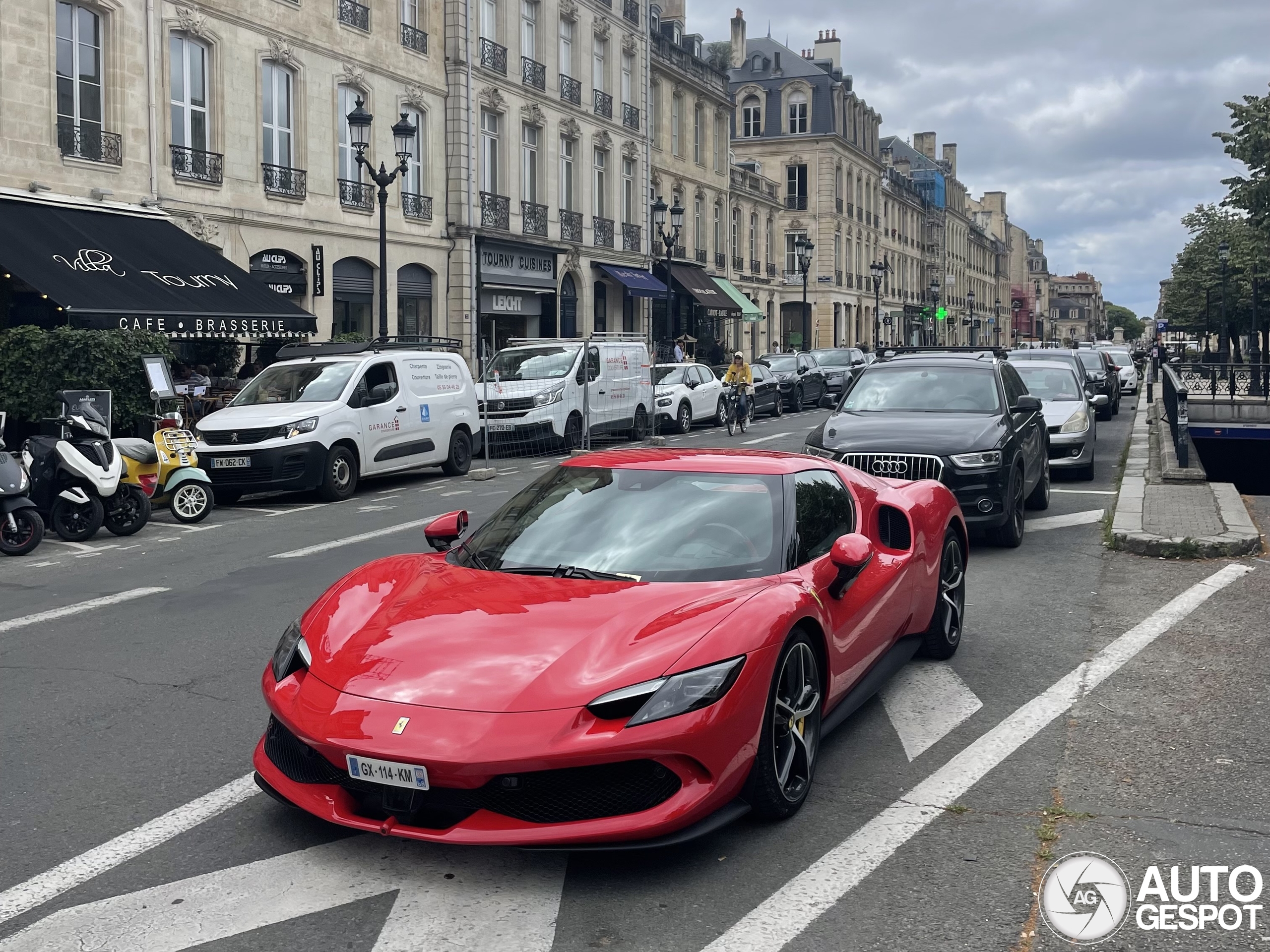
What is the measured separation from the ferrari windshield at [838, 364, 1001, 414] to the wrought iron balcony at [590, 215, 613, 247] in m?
29.3

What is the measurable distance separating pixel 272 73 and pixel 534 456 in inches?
434

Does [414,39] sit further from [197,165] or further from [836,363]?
[836,363]

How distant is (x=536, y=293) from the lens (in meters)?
37.7

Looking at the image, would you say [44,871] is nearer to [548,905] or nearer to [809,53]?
[548,905]

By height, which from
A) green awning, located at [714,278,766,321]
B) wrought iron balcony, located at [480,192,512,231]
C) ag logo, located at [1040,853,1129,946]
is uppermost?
wrought iron balcony, located at [480,192,512,231]

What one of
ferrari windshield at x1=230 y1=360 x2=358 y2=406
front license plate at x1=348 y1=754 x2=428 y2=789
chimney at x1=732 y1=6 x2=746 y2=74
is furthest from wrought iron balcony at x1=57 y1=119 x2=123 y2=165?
chimney at x1=732 y1=6 x2=746 y2=74

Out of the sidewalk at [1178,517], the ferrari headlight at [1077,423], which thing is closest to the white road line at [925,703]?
the sidewalk at [1178,517]

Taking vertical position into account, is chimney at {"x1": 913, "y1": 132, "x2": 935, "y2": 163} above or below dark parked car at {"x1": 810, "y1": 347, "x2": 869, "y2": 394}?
above

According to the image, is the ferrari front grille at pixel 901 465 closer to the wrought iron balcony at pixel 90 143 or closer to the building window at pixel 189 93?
the wrought iron balcony at pixel 90 143

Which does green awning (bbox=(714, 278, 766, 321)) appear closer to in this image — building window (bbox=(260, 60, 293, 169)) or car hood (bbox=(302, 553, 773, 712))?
building window (bbox=(260, 60, 293, 169))

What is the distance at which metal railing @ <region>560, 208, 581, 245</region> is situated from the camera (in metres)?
39.1

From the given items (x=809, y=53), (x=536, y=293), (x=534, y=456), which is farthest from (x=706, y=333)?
(x=809, y=53)

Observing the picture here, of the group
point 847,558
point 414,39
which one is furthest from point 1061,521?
point 414,39

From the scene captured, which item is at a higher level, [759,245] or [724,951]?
[759,245]
